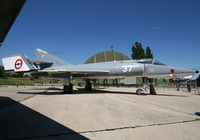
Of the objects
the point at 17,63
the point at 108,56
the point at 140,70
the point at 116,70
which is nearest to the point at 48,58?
the point at 17,63

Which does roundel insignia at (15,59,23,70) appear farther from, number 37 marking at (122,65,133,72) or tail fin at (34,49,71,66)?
number 37 marking at (122,65,133,72)

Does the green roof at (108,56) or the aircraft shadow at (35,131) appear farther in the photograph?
the green roof at (108,56)

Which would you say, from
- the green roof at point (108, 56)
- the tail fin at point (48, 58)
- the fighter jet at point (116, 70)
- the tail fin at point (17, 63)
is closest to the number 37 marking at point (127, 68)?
the fighter jet at point (116, 70)

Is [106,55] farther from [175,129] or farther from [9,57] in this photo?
[175,129]

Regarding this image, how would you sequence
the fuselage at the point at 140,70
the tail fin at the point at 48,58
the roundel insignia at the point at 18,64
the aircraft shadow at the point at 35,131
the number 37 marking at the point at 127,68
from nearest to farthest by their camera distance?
1. the aircraft shadow at the point at 35,131
2. the fuselage at the point at 140,70
3. the roundel insignia at the point at 18,64
4. the number 37 marking at the point at 127,68
5. the tail fin at the point at 48,58

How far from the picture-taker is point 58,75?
11219mm

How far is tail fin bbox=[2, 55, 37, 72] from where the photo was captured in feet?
31.9

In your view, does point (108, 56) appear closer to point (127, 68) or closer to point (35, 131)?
point (127, 68)

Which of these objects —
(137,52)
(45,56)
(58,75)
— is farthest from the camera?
(137,52)

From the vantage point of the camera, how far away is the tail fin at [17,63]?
382 inches

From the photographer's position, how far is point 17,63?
9742mm

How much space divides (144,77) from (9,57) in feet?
36.9

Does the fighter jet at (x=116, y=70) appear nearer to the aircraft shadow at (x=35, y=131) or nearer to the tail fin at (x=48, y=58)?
the tail fin at (x=48, y=58)

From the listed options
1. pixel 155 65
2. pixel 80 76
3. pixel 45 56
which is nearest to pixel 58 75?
pixel 80 76
